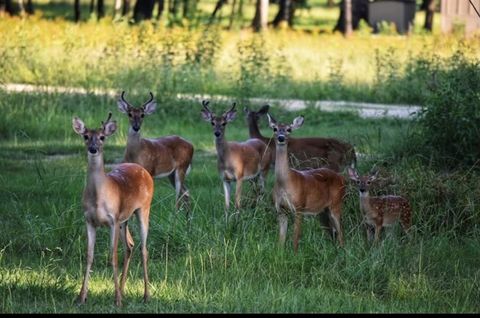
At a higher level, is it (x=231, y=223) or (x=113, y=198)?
(x=113, y=198)

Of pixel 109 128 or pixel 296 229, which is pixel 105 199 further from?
pixel 296 229

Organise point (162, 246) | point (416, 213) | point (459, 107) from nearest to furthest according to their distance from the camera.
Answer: point (162, 246)
point (416, 213)
point (459, 107)

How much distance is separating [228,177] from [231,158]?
0.76 ft

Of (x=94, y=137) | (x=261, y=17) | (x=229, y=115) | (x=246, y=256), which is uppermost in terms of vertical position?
(x=94, y=137)

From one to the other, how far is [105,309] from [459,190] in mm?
5034

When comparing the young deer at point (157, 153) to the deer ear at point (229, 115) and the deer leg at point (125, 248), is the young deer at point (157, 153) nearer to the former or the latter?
the deer ear at point (229, 115)

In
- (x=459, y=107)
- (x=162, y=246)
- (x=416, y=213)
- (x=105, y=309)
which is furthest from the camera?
(x=459, y=107)

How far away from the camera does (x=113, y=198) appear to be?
9555 millimetres

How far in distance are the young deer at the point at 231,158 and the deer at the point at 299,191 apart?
198 centimetres

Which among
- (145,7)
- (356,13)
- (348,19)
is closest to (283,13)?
(356,13)

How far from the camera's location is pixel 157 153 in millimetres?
13938

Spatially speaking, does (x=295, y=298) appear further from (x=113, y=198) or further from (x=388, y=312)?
(x=113, y=198)

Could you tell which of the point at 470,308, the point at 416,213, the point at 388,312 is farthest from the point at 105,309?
the point at 416,213

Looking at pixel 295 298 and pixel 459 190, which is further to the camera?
pixel 459 190
